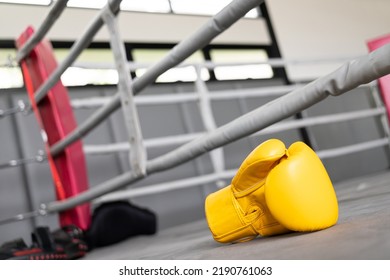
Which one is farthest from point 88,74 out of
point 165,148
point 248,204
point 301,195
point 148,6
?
point 301,195

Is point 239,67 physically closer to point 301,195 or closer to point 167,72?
point 167,72

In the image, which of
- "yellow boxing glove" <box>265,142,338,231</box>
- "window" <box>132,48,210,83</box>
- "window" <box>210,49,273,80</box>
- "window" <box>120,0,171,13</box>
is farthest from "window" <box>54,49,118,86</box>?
"yellow boxing glove" <box>265,142,338,231</box>

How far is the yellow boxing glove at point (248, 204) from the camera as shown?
2.54 ft

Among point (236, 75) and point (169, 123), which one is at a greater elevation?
point (236, 75)

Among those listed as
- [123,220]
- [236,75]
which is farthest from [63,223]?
[236,75]

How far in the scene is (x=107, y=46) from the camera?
3.45 meters

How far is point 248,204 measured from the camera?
839mm

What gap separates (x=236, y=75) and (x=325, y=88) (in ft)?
11.0

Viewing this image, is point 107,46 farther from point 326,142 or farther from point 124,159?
point 326,142

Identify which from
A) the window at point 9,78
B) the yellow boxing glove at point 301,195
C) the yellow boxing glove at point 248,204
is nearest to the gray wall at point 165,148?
the window at point 9,78

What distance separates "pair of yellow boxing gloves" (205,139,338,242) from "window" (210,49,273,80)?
9.76ft

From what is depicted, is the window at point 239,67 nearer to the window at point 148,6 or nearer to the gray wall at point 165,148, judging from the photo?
the gray wall at point 165,148

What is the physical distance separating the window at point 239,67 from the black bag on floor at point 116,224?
2141 mm

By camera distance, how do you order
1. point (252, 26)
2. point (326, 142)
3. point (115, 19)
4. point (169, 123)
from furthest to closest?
point (252, 26) < point (326, 142) < point (169, 123) < point (115, 19)
